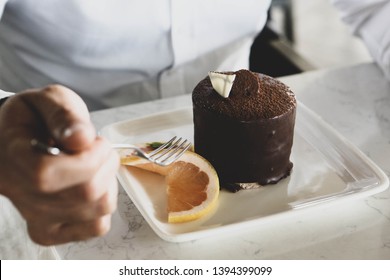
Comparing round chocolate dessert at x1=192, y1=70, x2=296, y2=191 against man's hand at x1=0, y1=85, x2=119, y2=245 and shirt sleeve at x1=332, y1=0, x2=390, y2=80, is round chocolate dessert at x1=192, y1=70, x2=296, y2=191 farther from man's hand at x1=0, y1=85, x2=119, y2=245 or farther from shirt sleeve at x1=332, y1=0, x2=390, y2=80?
shirt sleeve at x1=332, y1=0, x2=390, y2=80

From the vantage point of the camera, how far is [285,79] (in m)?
1.31

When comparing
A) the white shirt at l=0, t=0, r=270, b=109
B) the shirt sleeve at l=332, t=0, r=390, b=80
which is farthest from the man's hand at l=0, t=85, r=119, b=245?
the shirt sleeve at l=332, t=0, r=390, b=80

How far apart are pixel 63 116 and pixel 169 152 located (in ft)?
1.15

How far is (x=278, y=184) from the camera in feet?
3.09

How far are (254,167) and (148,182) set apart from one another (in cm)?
19

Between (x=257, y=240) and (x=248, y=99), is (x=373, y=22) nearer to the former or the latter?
(x=248, y=99)

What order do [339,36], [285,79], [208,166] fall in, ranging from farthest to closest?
[339,36] < [285,79] < [208,166]

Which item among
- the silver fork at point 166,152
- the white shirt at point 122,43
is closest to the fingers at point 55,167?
the silver fork at point 166,152

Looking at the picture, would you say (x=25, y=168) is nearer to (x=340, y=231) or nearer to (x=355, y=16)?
(x=340, y=231)

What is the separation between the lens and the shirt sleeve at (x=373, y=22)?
51.2 inches

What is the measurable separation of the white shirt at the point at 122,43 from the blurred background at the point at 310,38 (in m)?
0.43

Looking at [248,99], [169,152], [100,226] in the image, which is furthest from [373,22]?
[100,226]
